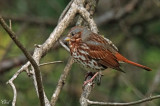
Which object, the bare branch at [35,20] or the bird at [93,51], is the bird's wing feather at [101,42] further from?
the bare branch at [35,20]

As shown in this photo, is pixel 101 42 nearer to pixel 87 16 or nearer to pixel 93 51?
pixel 93 51

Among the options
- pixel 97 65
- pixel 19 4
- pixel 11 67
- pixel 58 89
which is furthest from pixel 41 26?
pixel 58 89

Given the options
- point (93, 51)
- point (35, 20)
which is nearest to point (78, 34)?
point (93, 51)

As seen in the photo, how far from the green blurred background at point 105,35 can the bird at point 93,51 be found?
4.57ft

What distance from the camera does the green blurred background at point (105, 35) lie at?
6.43 metres

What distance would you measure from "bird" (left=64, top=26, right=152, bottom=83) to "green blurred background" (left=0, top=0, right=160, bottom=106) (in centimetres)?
139

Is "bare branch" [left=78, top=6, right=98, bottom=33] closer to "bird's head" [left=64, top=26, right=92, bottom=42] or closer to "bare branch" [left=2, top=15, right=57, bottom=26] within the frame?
"bird's head" [left=64, top=26, right=92, bottom=42]

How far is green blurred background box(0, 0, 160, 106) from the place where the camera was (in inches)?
253

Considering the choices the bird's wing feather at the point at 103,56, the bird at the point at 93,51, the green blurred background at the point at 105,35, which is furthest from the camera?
the green blurred background at the point at 105,35

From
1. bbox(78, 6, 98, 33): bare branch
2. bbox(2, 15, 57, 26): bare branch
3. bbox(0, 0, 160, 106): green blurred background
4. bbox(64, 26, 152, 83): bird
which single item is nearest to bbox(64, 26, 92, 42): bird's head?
bbox(64, 26, 152, 83): bird

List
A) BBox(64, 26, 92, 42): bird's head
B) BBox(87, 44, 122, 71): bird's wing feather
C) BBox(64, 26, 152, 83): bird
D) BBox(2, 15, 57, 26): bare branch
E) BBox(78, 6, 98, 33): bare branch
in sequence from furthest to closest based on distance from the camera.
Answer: BBox(2, 15, 57, 26): bare branch, BBox(87, 44, 122, 71): bird's wing feather, BBox(64, 26, 152, 83): bird, BBox(64, 26, 92, 42): bird's head, BBox(78, 6, 98, 33): bare branch

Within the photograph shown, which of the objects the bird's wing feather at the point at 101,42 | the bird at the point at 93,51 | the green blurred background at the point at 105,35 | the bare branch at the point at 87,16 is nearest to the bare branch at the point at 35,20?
the green blurred background at the point at 105,35

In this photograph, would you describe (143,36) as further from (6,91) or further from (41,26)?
(6,91)

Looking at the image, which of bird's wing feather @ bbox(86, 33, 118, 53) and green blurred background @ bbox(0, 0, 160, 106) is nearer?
bird's wing feather @ bbox(86, 33, 118, 53)
